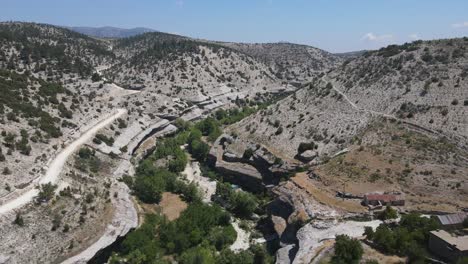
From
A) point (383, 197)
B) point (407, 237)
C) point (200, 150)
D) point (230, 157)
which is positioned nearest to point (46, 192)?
point (230, 157)

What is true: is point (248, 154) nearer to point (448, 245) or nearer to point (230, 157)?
point (230, 157)

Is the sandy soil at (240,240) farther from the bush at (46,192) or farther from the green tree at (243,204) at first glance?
the bush at (46,192)

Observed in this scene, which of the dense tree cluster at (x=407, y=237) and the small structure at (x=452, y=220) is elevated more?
the small structure at (x=452, y=220)

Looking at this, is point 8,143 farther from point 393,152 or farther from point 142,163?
point 393,152

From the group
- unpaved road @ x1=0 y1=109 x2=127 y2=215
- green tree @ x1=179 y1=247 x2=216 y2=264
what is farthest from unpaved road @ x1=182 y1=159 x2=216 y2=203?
green tree @ x1=179 y1=247 x2=216 y2=264

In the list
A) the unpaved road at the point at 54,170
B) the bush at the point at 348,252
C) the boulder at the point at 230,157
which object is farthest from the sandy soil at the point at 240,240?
the unpaved road at the point at 54,170

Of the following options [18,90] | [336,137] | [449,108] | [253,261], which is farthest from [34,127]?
[449,108]
